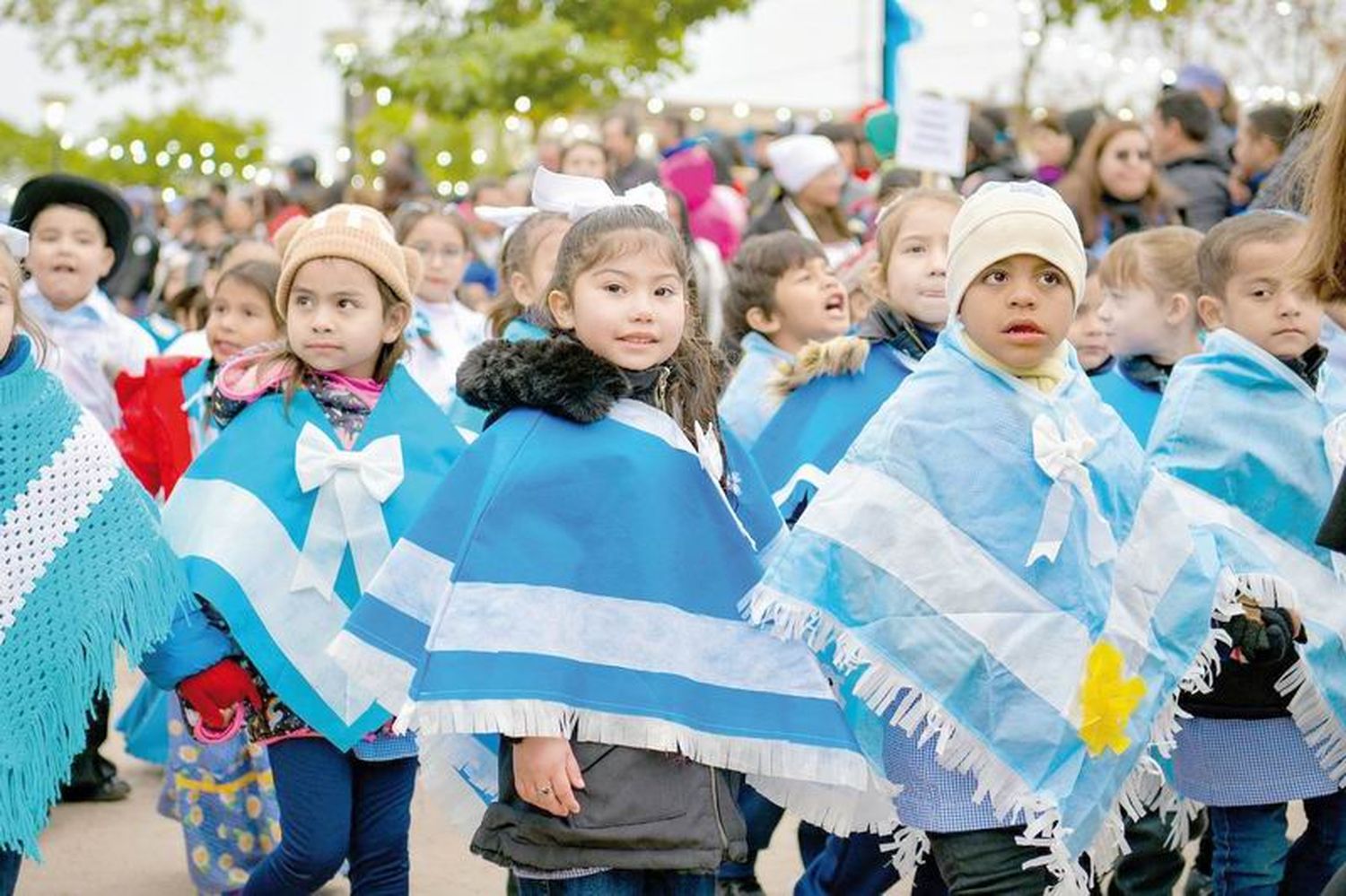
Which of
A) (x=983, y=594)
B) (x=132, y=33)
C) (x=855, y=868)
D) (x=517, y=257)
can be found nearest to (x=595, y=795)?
(x=983, y=594)

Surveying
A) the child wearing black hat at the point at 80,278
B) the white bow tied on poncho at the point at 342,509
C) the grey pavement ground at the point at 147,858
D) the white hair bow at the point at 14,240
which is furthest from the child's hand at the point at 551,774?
the child wearing black hat at the point at 80,278

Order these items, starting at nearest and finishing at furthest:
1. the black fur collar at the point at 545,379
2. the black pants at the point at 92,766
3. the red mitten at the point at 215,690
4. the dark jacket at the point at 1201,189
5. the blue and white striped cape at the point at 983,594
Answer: the black fur collar at the point at 545,379
the blue and white striped cape at the point at 983,594
the red mitten at the point at 215,690
the black pants at the point at 92,766
the dark jacket at the point at 1201,189

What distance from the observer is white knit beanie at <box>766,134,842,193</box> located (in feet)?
30.6

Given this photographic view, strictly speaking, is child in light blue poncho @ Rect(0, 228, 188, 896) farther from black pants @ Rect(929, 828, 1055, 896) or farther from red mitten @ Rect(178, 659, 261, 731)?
black pants @ Rect(929, 828, 1055, 896)

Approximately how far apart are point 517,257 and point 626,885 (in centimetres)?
295

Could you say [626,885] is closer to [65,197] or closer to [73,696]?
[73,696]

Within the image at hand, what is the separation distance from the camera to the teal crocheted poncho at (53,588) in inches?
172

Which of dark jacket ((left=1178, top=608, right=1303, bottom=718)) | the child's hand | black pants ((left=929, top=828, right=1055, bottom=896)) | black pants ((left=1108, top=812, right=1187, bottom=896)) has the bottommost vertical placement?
black pants ((left=1108, top=812, right=1187, bottom=896))

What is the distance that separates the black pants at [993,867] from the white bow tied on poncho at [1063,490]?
607 millimetres

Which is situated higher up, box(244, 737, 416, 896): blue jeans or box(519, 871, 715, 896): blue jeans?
box(519, 871, 715, 896): blue jeans

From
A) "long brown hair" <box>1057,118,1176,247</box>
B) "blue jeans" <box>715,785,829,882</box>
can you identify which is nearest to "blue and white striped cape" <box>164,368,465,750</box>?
"blue jeans" <box>715,785,829,882</box>

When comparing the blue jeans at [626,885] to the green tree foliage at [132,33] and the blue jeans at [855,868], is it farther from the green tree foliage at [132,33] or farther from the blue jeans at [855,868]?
the green tree foliage at [132,33]

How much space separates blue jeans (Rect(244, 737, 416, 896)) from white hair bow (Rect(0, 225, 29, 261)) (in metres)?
1.39

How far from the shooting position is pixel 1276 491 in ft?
15.9
